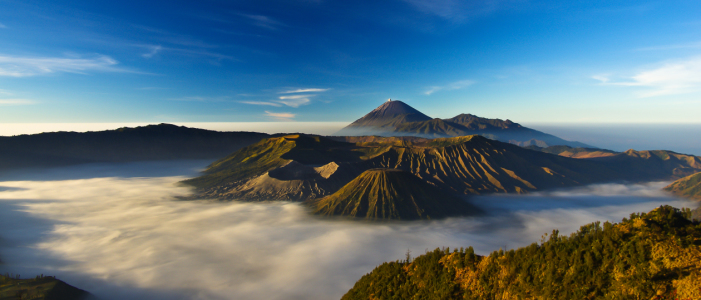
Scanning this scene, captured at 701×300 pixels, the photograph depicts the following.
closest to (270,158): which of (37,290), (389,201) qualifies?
(389,201)

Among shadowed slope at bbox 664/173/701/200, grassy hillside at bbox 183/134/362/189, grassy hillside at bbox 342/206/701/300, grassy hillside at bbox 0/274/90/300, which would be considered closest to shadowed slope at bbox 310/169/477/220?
grassy hillside at bbox 183/134/362/189

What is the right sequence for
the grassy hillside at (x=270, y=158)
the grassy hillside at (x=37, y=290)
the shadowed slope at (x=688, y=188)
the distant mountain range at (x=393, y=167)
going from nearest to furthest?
the grassy hillside at (x=37, y=290)
the distant mountain range at (x=393, y=167)
the shadowed slope at (x=688, y=188)
the grassy hillside at (x=270, y=158)

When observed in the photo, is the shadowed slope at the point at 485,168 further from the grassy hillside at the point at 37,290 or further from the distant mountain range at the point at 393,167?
the grassy hillside at the point at 37,290

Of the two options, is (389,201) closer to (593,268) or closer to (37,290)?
(593,268)

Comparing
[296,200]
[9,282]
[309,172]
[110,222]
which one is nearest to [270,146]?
[309,172]

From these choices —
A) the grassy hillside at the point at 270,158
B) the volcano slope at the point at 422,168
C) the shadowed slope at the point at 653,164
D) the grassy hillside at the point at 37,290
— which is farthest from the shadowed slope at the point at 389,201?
the shadowed slope at the point at 653,164
